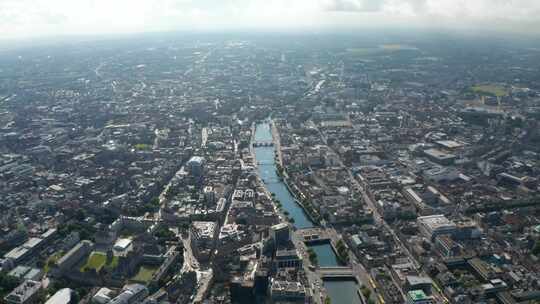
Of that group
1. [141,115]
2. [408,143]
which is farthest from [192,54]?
[408,143]

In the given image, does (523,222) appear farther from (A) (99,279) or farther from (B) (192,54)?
(B) (192,54)

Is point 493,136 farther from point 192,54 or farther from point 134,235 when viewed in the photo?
point 192,54

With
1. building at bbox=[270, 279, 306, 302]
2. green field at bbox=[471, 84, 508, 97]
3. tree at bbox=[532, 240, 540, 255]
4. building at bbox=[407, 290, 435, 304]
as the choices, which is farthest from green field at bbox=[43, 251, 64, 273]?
green field at bbox=[471, 84, 508, 97]

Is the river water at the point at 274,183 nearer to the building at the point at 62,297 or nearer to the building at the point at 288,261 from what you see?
the building at the point at 288,261

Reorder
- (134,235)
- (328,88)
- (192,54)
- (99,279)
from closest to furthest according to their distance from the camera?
1. (99,279)
2. (134,235)
3. (328,88)
4. (192,54)

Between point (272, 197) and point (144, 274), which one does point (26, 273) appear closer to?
point (144, 274)

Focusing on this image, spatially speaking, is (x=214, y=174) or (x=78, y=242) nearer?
(x=78, y=242)

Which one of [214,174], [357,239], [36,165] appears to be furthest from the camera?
[36,165]

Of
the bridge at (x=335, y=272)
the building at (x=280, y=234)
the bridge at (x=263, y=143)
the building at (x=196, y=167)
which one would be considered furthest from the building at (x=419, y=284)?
the bridge at (x=263, y=143)
